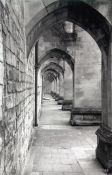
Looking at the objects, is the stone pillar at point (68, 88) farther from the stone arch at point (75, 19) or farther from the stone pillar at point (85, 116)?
the stone arch at point (75, 19)

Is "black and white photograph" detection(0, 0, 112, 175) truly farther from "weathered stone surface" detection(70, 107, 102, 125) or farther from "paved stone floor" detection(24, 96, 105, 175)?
"weathered stone surface" detection(70, 107, 102, 125)

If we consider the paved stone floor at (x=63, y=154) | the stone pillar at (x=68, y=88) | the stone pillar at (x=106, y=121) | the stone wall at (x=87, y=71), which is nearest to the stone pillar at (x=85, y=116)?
the stone wall at (x=87, y=71)

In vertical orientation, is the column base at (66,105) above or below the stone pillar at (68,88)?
below

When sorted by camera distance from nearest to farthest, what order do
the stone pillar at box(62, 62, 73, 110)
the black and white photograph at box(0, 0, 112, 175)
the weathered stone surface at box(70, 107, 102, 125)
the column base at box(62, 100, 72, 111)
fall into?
1. the black and white photograph at box(0, 0, 112, 175)
2. the weathered stone surface at box(70, 107, 102, 125)
3. the stone pillar at box(62, 62, 73, 110)
4. the column base at box(62, 100, 72, 111)

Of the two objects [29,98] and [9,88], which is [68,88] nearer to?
[29,98]

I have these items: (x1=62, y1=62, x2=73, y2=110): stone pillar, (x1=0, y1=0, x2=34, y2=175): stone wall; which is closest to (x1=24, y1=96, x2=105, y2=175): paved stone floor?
(x1=0, y1=0, x2=34, y2=175): stone wall

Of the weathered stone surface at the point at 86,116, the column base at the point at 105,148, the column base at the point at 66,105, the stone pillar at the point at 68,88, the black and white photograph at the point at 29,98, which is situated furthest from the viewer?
the column base at the point at 66,105

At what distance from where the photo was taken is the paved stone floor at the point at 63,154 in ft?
19.4

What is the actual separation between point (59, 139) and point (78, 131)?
74.0 inches

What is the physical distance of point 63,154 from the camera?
732 centimetres

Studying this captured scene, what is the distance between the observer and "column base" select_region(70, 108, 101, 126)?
12398 millimetres

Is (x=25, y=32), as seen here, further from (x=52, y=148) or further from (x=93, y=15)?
(x=52, y=148)

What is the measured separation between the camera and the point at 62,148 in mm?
8039

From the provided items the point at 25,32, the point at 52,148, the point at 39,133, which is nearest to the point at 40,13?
the point at 25,32
